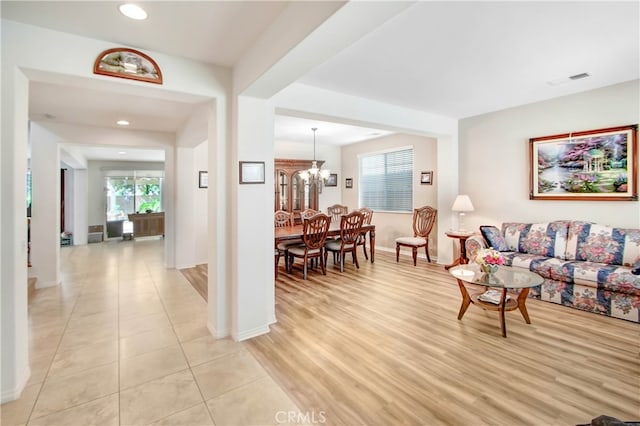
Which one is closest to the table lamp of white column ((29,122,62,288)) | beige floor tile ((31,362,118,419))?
beige floor tile ((31,362,118,419))

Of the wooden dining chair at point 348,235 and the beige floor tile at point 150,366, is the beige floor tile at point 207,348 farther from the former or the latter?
the wooden dining chair at point 348,235

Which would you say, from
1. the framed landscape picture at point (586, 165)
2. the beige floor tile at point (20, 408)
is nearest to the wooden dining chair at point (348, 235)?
the framed landscape picture at point (586, 165)

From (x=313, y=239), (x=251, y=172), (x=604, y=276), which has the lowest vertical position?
(x=604, y=276)

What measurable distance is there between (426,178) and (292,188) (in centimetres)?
297

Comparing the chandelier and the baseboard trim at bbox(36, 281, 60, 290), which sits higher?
the chandelier

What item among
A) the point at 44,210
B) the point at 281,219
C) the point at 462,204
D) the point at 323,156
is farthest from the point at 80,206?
the point at 462,204

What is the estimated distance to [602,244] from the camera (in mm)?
3498

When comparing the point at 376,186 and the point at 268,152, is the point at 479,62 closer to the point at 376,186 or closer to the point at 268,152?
the point at 268,152

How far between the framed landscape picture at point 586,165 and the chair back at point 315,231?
10.2ft

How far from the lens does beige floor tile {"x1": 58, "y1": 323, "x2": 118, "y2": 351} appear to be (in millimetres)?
2606

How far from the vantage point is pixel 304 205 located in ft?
23.4

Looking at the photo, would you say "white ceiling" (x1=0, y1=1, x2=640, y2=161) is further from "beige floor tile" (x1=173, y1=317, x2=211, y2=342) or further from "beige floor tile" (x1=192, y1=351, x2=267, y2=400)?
"beige floor tile" (x1=192, y1=351, x2=267, y2=400)

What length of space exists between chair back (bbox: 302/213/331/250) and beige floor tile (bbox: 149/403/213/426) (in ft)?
9.29

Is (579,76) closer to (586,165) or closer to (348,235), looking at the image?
(586,165)
